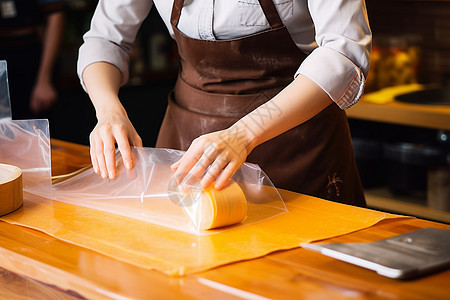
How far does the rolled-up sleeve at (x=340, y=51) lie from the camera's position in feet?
4.22

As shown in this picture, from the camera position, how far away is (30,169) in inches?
55.5

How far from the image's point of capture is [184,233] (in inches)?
44.3

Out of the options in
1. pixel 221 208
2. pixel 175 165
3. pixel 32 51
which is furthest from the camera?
pixel 32 51

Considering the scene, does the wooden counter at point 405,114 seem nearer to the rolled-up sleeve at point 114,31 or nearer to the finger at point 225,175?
the rolled-up sleeve at point 114,31

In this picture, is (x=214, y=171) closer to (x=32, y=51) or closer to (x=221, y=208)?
(x=221, y=208)

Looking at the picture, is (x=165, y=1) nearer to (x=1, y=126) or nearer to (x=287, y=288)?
(x=1, y=126)

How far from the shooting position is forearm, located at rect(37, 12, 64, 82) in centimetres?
368

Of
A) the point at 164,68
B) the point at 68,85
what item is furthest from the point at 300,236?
the point at 164,68

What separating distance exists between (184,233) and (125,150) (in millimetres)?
287

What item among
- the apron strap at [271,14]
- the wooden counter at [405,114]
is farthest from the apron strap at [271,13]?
the wooden counter at [405,114]

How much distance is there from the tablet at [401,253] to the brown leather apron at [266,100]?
55 centimetres

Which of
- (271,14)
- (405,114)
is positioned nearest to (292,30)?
(271,14)

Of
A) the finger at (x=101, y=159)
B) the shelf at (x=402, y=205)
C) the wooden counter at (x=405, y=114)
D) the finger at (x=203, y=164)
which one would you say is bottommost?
the shelf at (x=402, y=205)

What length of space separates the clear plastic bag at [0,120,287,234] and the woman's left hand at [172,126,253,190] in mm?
20
